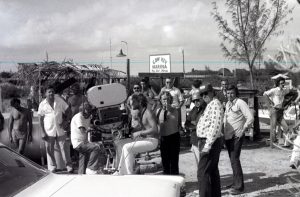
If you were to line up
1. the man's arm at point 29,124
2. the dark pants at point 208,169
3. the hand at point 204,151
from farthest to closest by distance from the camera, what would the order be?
the man's arm at point 29,124, the dark pants at point 208,169, the hand at point 204,151

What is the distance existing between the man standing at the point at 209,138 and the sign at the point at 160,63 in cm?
622

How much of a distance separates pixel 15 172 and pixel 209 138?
2.57m

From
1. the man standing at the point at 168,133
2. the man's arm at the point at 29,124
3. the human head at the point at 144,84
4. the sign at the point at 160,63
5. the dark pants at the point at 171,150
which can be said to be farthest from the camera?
the sign at the point at 160,63

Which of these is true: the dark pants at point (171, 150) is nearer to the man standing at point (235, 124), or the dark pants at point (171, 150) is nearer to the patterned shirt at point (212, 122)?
the man standing at point (235, 124)

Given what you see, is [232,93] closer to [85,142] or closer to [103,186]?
[85,142]

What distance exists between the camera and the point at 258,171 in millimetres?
8414

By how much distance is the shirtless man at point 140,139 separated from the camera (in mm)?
6211

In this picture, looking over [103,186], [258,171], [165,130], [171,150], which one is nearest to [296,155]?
[103,186]

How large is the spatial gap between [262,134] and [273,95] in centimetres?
258

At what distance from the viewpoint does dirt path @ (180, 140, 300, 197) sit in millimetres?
6980

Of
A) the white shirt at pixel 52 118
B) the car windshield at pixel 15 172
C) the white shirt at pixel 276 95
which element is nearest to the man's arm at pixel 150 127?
the white shirt at pixel 52 118

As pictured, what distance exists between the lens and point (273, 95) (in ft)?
34.6

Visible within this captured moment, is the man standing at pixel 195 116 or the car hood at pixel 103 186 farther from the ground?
the man standing at pixel 195 116

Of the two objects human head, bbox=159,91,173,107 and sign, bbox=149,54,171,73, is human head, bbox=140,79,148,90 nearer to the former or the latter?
sign, bbox=149,54,171,73
